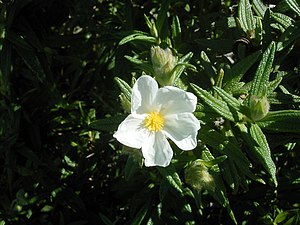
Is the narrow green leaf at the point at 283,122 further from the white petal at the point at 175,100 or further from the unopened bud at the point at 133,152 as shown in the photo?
the unopened bud at the point at 133,152

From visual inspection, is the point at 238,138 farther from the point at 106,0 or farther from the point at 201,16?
the point at 106,0

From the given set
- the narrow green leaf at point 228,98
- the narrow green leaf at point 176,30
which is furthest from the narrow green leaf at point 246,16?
the narrow green leaf at point 228,98

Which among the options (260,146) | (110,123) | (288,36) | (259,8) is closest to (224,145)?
(260,146)

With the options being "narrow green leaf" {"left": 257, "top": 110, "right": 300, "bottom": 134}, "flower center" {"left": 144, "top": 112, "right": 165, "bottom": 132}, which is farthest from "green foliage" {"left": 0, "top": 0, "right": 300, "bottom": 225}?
"flower center" {"left": 144, "top": 112, "right": 165, "bottom": 132}

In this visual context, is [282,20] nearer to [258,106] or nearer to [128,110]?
[258,106]

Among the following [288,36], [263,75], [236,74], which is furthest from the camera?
[288,36]

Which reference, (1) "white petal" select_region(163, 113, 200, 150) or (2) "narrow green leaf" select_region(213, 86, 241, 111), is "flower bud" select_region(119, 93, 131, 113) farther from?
(2) "narrow green leaf" select_region(213, 86, 241, 111)

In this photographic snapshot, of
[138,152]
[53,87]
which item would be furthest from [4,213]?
[138,152]
